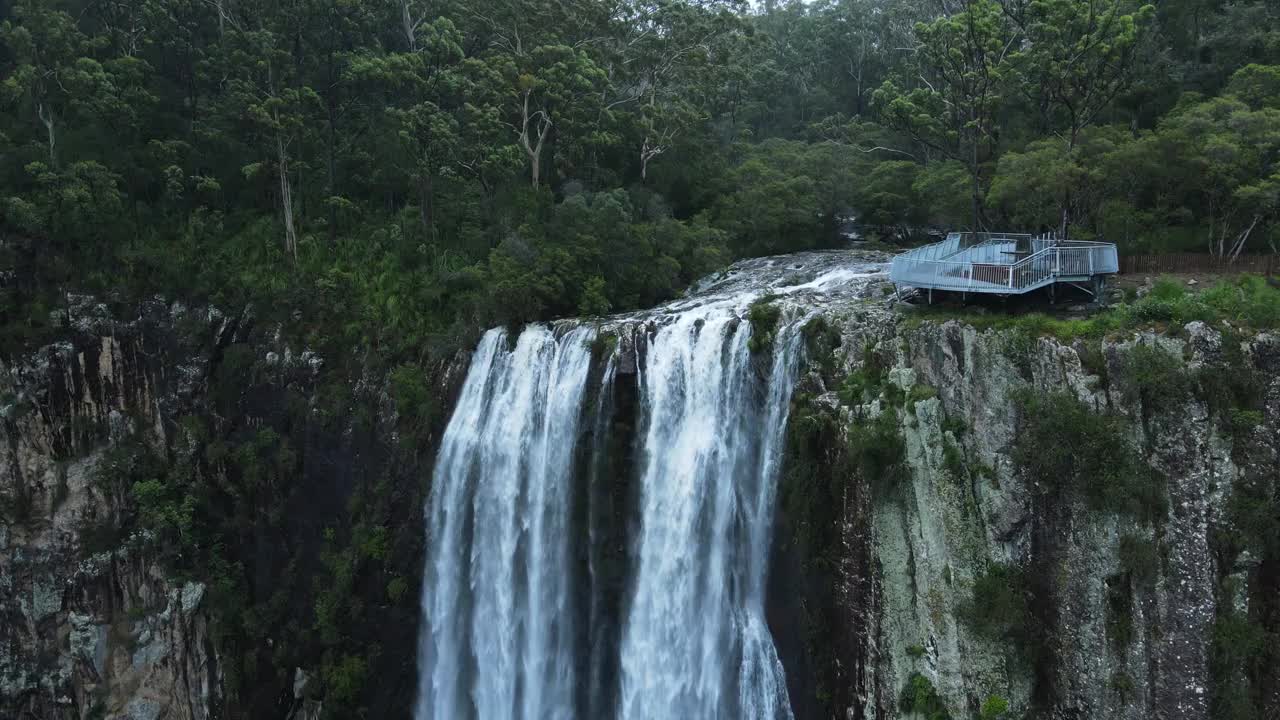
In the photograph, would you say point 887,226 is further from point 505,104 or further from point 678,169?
point 505,104

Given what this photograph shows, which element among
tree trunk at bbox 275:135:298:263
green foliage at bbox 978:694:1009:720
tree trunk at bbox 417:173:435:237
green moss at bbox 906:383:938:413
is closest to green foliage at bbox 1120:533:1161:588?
green foliage at bbox 978:694:1009:720

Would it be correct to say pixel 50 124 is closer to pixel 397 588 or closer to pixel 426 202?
pixel 426 202

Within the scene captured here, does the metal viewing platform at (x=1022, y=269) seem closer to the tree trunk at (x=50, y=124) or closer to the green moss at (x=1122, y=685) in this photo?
the green moss at (x=1122, y=685)

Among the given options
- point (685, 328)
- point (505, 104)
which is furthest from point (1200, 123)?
point (505, 104)

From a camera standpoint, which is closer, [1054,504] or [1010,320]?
[1054,504]

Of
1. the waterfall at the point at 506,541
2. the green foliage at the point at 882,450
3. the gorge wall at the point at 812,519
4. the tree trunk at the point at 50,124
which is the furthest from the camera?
the tree trunk at the point at 50,124

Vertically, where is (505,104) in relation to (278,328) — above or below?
above

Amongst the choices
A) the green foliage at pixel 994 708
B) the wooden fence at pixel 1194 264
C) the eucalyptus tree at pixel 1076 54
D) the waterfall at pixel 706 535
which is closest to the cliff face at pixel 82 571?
the waterfall at pixel 706 535
